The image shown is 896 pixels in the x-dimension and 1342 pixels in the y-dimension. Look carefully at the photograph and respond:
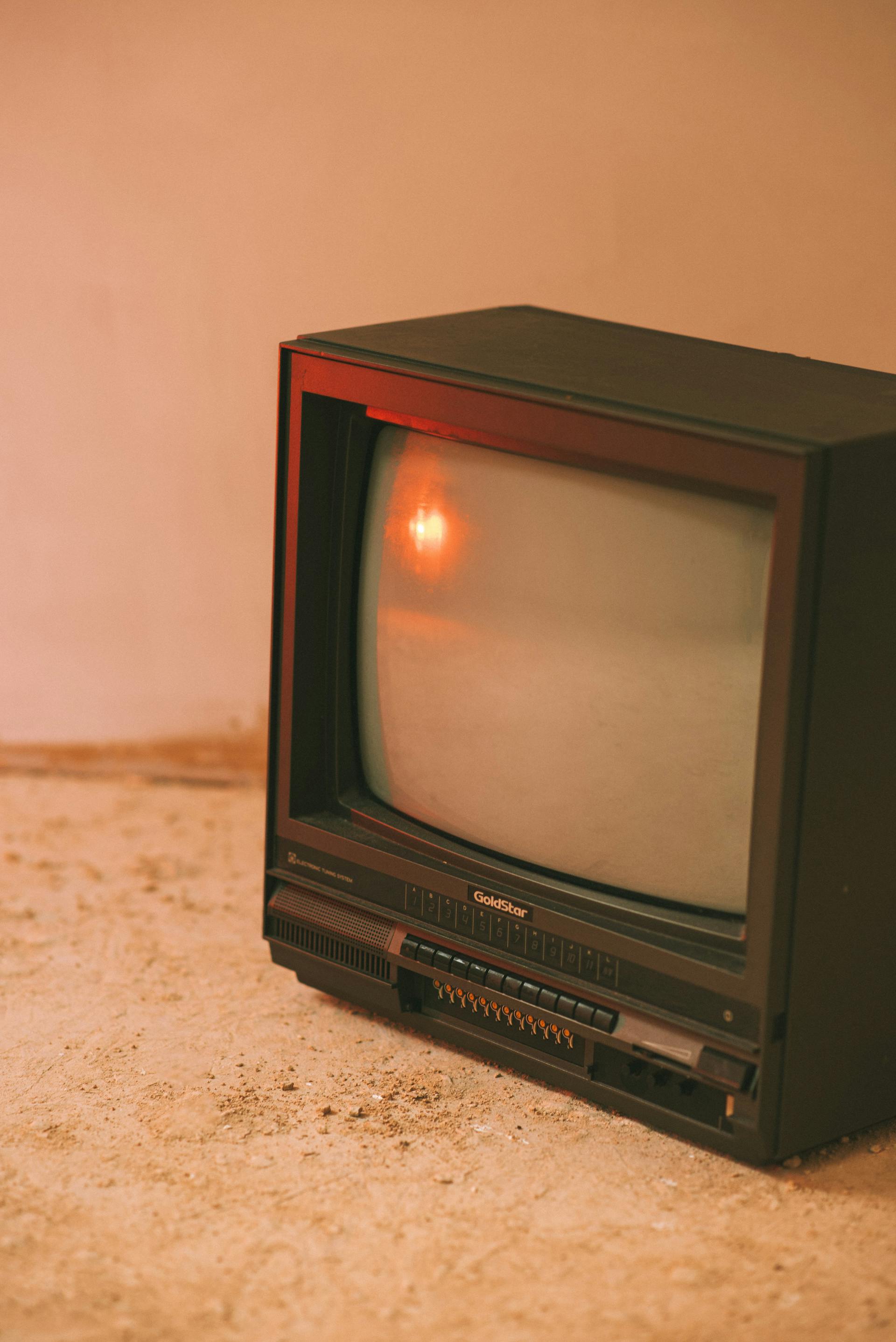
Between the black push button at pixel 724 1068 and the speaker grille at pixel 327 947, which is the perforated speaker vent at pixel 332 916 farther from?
the black push button at pixel 724 1068

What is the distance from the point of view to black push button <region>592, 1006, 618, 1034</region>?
1.65 m

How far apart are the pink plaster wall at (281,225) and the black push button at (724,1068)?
4.02ft

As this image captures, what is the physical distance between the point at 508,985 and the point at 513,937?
6 cm

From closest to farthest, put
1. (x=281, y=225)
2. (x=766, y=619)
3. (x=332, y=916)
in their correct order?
(x=766, y=619), (x=332, y=916), (x=281, y=225)

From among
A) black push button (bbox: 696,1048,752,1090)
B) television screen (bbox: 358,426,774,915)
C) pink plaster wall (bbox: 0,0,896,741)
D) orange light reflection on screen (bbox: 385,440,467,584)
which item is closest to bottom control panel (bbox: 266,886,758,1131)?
black push button (bbox: 696,1048,752,1090)

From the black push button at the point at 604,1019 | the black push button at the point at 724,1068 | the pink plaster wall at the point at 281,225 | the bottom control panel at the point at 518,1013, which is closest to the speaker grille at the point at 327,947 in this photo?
the bottom control panel at the point at 518,1013

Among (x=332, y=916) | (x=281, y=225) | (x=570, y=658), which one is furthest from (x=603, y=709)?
(x=281, y=225)

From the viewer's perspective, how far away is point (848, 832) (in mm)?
1528

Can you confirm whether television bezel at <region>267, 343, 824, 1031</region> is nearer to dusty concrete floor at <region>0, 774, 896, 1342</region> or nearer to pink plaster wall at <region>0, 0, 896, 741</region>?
dusty concrete floor at <region>0, 774, 896, 1342</region>

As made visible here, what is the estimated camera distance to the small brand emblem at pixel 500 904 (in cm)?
170

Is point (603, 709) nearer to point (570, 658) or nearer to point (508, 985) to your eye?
point (570, 658)

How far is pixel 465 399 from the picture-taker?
5.31ft

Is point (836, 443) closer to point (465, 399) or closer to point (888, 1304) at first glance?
point (465, 399)

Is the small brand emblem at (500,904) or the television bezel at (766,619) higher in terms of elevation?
the television bezel at (766,619)
